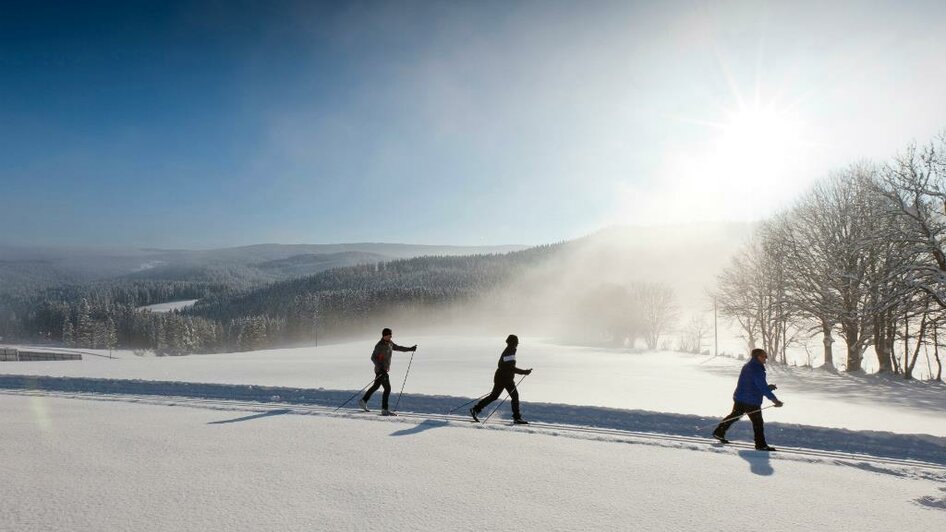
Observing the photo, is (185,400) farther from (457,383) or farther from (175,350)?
(175,350)

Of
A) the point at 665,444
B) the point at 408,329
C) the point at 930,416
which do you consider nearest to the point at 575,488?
the point at 665,444

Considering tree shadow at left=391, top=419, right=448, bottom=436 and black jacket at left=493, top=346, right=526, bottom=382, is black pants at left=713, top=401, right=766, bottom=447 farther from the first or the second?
tree shadow at left=391, top=419, right=448, bottom=436

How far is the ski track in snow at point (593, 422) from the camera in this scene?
322 inches

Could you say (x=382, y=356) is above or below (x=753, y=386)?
above

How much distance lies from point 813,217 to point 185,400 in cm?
3353

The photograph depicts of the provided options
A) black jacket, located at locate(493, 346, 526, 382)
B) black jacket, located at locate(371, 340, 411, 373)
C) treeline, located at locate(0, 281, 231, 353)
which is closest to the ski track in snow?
black jacket, located at locate(493, 346, 526, 382)

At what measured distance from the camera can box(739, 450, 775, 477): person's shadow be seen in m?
7.00

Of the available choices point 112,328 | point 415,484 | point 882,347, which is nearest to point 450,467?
point 415,484

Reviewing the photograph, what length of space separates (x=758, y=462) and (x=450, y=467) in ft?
16.1

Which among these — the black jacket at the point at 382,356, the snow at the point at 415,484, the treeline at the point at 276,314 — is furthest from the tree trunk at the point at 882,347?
the treeline at the point at 276,314

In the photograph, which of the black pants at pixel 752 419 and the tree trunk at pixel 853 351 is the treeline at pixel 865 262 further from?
the black pants at pixel 752 419

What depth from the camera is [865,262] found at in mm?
25891

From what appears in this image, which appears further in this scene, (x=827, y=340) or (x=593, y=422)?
(x=827, y=340)

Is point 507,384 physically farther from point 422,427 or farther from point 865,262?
point 865,262
